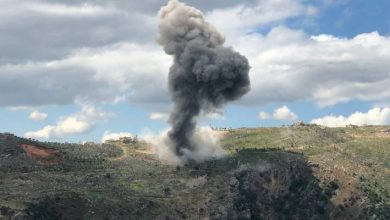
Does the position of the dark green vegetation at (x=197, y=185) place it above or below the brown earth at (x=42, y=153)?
below

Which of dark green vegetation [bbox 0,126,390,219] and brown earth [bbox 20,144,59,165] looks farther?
brown earth [bbox 20,144,59,165]

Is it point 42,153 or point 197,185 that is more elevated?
point 42,153

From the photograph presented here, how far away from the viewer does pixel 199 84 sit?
182 m

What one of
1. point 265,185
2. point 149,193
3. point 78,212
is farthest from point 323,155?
point 78,212

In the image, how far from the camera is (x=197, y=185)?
163000 millimetres

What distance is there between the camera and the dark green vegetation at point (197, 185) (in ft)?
471

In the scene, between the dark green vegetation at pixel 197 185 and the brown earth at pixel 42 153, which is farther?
the brown earth at pixel 42 153

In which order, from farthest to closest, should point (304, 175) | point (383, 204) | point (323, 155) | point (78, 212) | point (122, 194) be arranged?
point (323, 155), point (304, 175), point (383, 204), point (122, 194), point (78, 212)

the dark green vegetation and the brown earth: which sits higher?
the brown earth

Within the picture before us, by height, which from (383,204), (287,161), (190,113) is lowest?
(383,204)

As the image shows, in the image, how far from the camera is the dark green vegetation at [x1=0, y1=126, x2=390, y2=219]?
143625 mm

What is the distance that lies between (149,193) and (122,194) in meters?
7.26

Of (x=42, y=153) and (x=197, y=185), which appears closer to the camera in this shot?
(x=197, y=185)

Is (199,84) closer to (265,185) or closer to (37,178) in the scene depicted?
(265,185)
